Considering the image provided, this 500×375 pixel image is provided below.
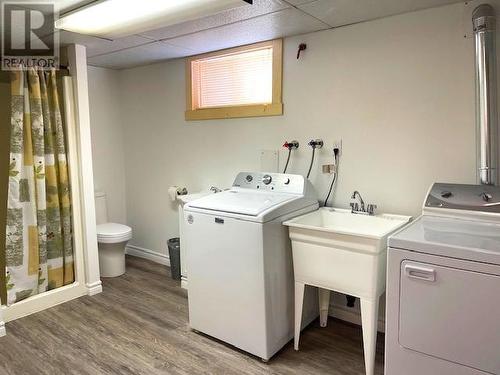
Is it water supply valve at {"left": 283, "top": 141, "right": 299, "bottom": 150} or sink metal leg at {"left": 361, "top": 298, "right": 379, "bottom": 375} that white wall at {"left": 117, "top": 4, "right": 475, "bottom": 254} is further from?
sink metal leg at {"left": 361, "top": 298, "right": 379, "bottom": 375}

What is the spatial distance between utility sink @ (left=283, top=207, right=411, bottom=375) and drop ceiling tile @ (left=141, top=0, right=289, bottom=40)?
4.30 ft

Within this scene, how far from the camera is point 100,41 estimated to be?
2.93 m

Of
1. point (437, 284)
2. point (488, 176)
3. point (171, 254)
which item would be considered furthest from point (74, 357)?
point (488, 176)

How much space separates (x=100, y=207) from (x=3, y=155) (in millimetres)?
1302

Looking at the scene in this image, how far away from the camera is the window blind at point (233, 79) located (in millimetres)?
3051

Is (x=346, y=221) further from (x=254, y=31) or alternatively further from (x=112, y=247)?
(x=112, y=247)

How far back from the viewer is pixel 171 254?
3.55m

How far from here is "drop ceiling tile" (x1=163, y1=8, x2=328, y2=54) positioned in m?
2.40

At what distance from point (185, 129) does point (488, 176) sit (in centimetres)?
261

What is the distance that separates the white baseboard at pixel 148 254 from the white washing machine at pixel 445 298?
275 cm

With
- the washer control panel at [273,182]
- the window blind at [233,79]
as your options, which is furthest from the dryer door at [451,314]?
the window blind at [233,79]

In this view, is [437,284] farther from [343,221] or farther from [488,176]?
[343,221]

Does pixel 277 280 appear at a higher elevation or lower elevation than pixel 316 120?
lower

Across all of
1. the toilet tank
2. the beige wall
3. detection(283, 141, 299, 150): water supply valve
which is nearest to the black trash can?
the toilet tank
